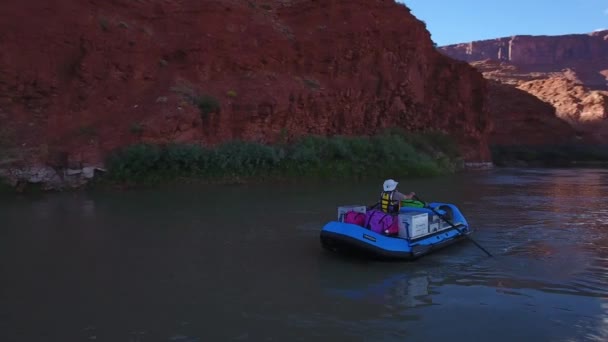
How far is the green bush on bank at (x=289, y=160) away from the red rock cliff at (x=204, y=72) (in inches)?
42.2

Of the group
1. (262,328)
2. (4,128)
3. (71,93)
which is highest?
(71,93)

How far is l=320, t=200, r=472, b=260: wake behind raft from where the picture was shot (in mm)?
8695

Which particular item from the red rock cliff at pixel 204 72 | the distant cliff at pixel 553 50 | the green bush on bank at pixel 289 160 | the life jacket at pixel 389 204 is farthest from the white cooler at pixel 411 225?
the distant cliff at pixel 553 50

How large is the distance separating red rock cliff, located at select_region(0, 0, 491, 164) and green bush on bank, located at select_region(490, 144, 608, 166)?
34.5 feet

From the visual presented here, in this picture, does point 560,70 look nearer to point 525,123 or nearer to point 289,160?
point 525,123

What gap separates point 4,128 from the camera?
18.9 metres

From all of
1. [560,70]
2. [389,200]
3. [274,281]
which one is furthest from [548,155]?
[560,70]

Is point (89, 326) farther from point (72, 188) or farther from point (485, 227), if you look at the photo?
point (72, 188)

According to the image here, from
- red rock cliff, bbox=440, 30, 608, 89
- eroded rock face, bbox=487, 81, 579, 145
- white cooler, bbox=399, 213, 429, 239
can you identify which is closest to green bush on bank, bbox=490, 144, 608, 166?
eroded rock face, bbox=487, 81, 579, 145

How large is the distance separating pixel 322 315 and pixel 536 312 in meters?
2.51

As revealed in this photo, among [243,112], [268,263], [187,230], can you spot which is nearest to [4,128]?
[243,112]

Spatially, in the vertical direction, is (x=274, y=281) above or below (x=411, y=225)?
below

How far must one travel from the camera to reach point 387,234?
912 cm

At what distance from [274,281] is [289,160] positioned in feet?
49.4
